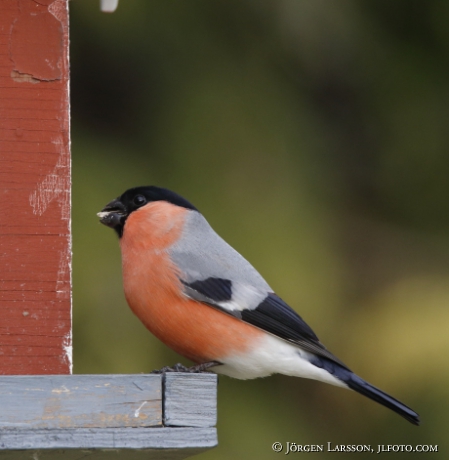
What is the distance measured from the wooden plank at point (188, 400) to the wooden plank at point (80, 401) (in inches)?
0.7

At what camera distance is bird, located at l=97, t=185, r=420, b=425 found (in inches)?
89.1

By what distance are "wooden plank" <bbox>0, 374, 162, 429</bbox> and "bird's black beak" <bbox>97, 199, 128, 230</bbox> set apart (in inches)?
35.4

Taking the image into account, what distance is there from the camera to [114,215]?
2.54 metres

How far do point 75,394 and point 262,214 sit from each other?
161 cm

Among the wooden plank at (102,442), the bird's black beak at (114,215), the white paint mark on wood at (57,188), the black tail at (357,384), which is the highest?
the white paint mark on wood at (57,188)

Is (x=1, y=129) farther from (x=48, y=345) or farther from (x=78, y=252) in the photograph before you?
(x=78, y=252)

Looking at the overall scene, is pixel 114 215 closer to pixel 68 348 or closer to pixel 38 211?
pixel 38 211

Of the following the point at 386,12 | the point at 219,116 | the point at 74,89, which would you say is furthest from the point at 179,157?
the point at 386,12

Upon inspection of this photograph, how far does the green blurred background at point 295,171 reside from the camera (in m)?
3.01

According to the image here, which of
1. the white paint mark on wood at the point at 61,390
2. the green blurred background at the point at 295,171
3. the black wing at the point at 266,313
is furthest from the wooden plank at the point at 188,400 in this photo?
the green blurred background at the point at 295,171

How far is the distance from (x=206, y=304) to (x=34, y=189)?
0.54 m

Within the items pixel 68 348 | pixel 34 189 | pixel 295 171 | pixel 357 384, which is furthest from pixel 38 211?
pixel 295 171

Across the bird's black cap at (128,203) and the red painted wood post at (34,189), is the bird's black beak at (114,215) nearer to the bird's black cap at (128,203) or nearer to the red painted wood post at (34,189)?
the bird's black cap at (128,203)

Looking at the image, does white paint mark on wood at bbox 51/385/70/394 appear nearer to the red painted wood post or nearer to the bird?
the red painted wood post
